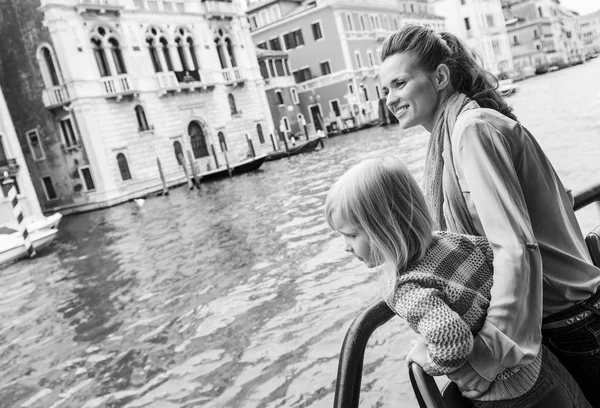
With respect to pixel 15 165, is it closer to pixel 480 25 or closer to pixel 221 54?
pixel 221 54

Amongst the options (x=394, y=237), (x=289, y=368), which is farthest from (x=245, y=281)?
(x=394, y=237)

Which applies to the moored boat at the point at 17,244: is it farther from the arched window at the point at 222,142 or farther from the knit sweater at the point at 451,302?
the arched window at the point at 222,142

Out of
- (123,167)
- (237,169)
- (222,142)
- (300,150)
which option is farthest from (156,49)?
(237,169)

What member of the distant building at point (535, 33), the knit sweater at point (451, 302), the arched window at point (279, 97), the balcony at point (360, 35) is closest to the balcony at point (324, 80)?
the balcony at point (360, 35)

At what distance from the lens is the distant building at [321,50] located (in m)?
35.8

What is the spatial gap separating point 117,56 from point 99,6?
2122mm

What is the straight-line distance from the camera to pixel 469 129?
115cm

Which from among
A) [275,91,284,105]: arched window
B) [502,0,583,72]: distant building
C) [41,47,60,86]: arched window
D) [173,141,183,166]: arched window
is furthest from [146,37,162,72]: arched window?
[502,0,583,72]: distant building

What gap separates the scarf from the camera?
129 centimetres

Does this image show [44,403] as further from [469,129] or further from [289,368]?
[469,129]

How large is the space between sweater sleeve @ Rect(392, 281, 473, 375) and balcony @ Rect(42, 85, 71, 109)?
2270cm

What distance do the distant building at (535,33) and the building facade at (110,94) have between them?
52.6m

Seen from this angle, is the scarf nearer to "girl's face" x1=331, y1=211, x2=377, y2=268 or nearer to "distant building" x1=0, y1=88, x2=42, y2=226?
"girl's face" x1=331, y1=211, x2=377, y2=268

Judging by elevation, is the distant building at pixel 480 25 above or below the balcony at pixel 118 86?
above
